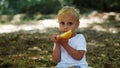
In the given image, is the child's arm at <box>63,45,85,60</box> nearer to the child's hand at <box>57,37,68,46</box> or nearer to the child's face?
the child's hand at <box>57,37,68,46</box>

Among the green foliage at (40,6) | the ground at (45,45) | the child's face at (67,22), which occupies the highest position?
the green foliage at (40,6)

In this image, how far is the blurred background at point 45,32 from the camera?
575 centimetres

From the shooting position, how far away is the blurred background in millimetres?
5748

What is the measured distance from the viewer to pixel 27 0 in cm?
1210

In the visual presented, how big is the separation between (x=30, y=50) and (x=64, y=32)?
9.07 ft

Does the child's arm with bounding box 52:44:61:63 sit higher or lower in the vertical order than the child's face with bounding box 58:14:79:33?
lower

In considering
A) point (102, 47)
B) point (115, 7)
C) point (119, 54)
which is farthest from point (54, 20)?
point (119, 54)

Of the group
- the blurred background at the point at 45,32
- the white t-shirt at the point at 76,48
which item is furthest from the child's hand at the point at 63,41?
the blurred background at the point at 45,32

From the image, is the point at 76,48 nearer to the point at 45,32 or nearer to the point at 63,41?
the point at 63,41

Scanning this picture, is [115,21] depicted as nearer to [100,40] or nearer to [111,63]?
[100,40]

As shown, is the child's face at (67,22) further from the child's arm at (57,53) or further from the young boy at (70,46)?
the child's arm at (57,53)

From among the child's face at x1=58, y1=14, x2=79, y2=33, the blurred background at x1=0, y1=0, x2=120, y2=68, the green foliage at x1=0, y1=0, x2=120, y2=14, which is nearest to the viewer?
the child's face at x1=58, y1=14, x2=79, y2=33

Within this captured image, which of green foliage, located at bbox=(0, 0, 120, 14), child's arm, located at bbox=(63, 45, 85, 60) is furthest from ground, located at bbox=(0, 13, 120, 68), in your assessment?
green foliage, located at bbox=(0, 0, 120, 14)

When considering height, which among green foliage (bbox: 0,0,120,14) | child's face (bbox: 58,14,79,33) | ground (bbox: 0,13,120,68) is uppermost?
green foliage (bbox: 0,0,120,14)
